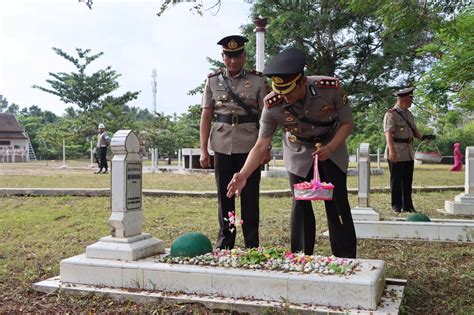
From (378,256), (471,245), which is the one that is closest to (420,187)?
(471,245)

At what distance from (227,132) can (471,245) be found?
3.02 metres

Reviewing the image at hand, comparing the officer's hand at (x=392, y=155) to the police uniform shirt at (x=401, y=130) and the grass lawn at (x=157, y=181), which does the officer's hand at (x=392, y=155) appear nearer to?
the police uniform shirt at (x=401, y=130)

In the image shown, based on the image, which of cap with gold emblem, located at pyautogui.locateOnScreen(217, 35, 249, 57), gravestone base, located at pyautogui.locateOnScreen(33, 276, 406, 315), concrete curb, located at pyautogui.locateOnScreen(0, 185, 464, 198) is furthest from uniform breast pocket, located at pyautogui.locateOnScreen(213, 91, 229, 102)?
concrete curb, located at pyautogui.locateOnScreen(0, 185, 464, 198)

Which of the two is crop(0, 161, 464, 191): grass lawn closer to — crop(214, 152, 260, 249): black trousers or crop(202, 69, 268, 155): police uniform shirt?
crop(214, 152, 260, 249): black trousers

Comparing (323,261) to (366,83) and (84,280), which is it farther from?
(366,83)

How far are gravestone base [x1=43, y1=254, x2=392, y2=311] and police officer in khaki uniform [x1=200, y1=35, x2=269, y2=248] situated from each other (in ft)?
2.83

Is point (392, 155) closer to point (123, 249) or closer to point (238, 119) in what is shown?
point (238, 119)

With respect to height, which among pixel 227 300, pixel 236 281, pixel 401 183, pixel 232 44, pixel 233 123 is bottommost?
pixel 227 300

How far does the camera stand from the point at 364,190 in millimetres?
6750

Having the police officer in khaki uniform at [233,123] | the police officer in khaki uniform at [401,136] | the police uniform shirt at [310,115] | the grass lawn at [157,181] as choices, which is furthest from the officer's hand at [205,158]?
the grass lawn at [157,181]

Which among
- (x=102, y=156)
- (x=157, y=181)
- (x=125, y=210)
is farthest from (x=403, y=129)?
(x=102, y=156)

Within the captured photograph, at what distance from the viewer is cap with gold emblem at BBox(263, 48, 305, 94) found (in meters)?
3.59

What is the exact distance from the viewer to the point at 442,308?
11.9 ft

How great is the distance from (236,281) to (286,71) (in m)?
1.43
